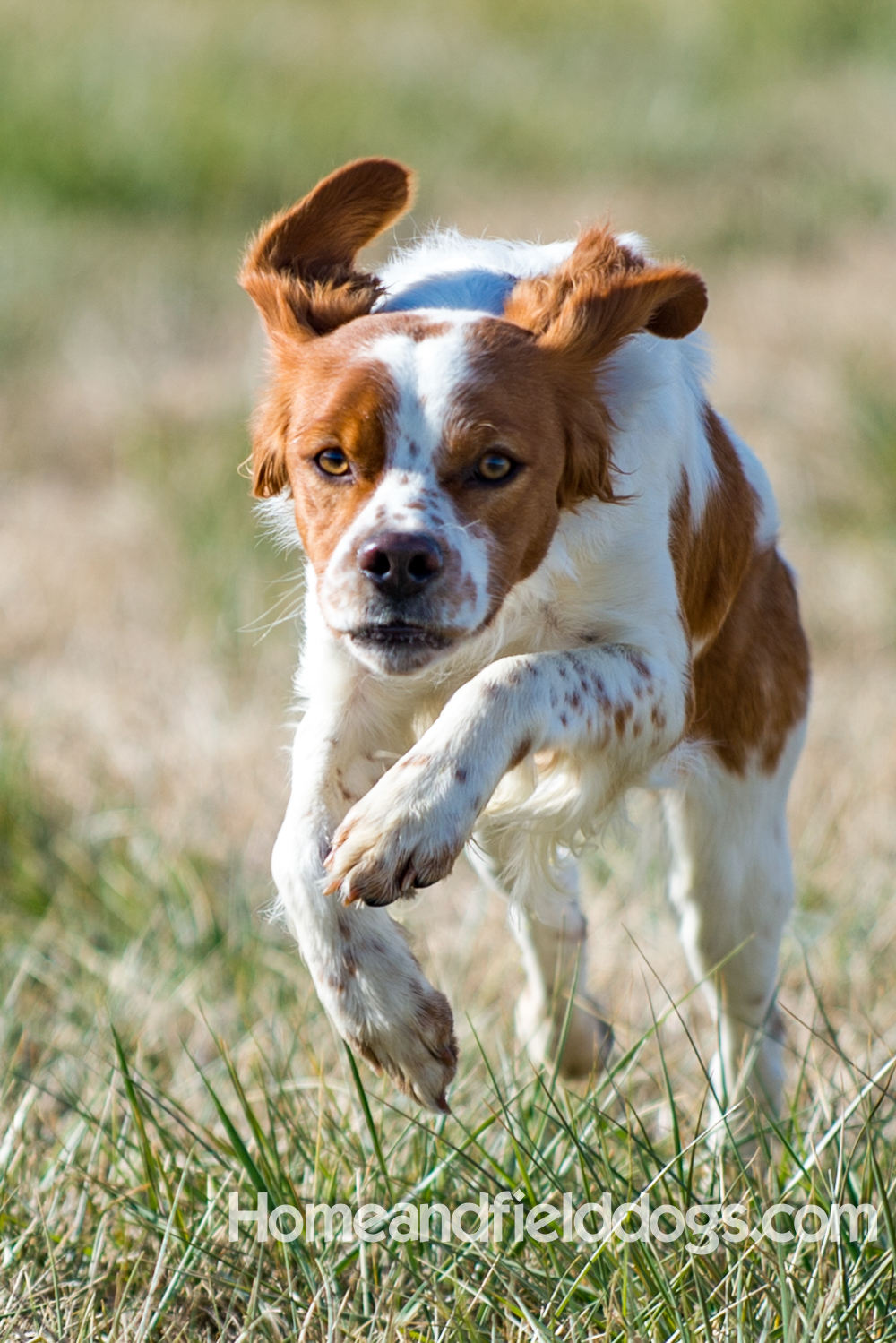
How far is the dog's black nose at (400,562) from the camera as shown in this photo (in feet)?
7.14

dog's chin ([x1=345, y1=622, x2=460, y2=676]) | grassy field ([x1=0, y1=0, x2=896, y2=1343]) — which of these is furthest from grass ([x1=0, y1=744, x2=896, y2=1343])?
dog's chin ([x1=345, y1=622, x2=460, y2=676])

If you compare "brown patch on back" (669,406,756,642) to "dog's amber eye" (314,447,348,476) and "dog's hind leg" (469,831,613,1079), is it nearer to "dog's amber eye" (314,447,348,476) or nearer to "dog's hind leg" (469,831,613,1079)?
"dog's hind leg" (469,831,613,1079)

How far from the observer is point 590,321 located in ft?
8.16

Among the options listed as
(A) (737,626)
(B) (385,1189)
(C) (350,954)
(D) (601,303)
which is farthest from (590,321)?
(B) (385,1189)

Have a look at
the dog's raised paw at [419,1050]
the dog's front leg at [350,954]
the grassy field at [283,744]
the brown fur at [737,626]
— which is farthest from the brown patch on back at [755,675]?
the dog's raised paw at [419,1050]

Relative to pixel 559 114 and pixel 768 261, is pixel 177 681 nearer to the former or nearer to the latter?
pixel 768 261

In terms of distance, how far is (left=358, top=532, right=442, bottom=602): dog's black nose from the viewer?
7.14 ft

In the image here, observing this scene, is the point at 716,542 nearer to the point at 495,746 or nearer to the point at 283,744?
the point at 495,746

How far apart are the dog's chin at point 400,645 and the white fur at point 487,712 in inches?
1.3

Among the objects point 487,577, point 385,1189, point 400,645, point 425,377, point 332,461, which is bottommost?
point 385,1189

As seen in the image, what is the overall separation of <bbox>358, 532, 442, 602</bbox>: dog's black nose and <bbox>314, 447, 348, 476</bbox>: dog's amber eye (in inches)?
8.0

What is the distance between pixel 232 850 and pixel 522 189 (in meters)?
10.00

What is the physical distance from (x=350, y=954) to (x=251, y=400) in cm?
661

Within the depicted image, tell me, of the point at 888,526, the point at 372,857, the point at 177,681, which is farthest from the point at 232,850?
the point at 888,526
